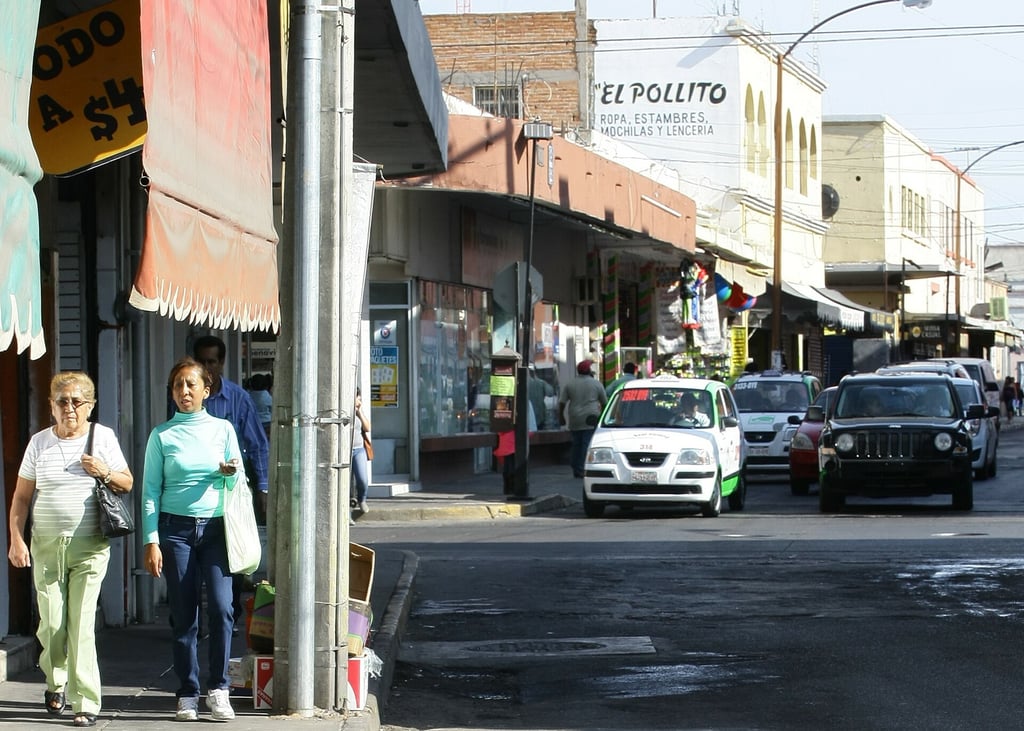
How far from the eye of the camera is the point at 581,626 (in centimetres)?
1281

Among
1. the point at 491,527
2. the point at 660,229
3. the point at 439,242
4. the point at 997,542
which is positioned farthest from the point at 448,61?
the point at 997,542

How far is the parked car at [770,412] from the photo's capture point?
2944 cm

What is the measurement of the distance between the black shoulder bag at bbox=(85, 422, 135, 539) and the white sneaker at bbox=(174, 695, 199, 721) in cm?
84

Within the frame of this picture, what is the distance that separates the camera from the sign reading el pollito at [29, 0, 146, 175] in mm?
8289

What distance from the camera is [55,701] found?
27.2 ft

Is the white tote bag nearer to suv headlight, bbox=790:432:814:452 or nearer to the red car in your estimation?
the red car

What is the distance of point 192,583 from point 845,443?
1484cm

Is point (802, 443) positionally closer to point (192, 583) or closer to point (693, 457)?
point (693, 457)

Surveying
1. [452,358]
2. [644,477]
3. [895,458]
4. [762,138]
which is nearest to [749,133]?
[762,138]

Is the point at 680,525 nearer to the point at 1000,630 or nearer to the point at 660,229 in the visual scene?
the point at 1000,630

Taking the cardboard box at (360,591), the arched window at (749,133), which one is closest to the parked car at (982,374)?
Result: the arched window at (749,133)

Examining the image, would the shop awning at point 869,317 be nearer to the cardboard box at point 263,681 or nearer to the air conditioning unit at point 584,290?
the air conditioning unit at point 584,290

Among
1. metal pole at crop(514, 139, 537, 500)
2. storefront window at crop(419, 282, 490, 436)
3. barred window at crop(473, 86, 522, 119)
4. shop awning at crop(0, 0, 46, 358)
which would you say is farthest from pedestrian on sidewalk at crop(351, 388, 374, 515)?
barred window at crop(473, 86, 522, 119)

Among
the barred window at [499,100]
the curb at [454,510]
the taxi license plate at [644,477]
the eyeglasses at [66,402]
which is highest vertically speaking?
the barred window at [499,100]
